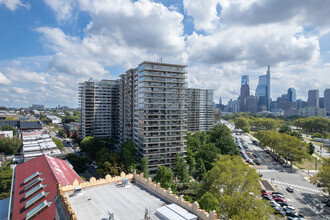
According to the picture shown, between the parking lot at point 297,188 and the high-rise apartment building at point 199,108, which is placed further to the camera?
the high-rise apartment building at point 199,108

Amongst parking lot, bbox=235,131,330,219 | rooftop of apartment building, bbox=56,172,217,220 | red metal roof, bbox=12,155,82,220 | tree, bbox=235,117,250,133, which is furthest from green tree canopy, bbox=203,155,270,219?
tree, bbox=235,117,250,133

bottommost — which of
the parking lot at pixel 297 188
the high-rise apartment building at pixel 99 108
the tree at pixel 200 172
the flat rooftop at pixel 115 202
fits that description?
the parking lot at pixel 297 188

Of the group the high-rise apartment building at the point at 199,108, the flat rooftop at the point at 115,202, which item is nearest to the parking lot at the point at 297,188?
the flat rooftop at the point at 115,202

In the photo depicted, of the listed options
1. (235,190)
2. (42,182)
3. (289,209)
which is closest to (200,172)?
(235,190)

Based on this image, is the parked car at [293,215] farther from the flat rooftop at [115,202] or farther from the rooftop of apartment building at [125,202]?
the flat rooftop at [115,202]

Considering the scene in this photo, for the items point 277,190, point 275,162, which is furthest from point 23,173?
point 275,162

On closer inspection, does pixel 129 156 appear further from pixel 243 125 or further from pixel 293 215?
pixel 243 125

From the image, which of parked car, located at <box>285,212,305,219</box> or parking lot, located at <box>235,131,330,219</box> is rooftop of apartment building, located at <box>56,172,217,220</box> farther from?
parking lot, located at <box>235,131,330,219</box>
